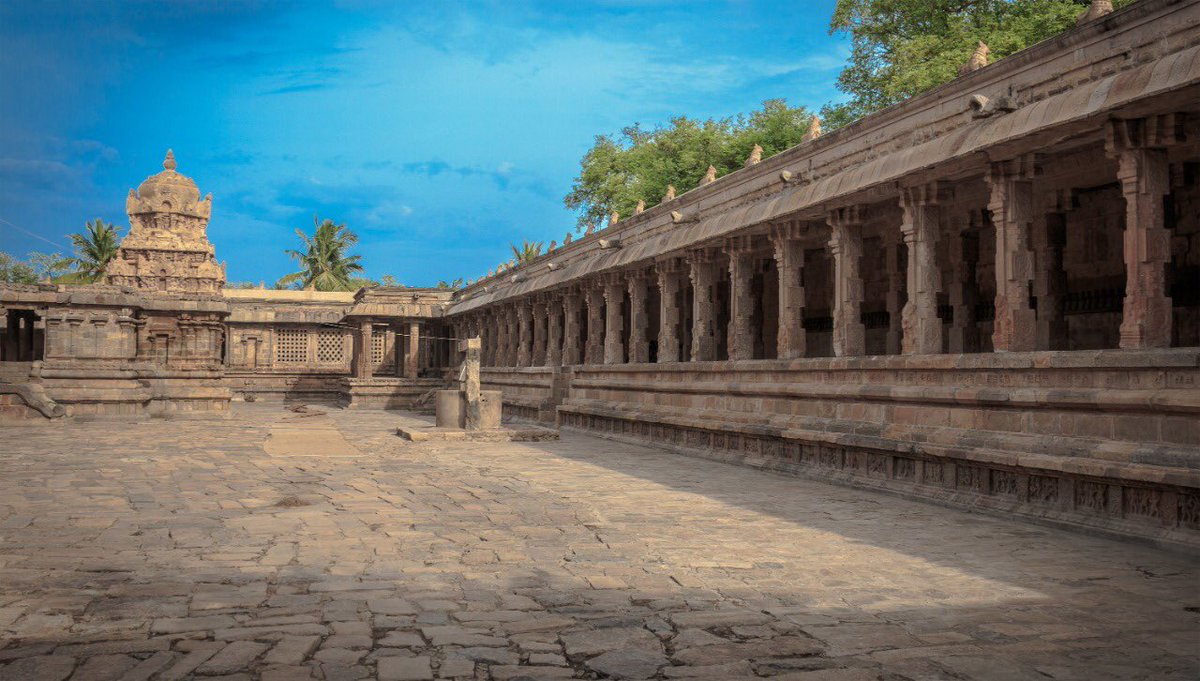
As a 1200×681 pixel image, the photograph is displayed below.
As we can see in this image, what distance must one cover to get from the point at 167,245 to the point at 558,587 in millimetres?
41319

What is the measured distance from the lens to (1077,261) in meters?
14.3

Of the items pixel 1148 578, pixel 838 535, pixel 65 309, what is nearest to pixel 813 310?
pixel 838 535

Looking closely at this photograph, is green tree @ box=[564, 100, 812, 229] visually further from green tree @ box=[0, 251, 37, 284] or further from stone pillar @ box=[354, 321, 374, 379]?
green tree @ box=[0, 251, 37, 284]

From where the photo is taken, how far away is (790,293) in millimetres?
16000

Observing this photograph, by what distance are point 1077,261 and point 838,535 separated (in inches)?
324

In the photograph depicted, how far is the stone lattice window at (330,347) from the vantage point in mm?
48500

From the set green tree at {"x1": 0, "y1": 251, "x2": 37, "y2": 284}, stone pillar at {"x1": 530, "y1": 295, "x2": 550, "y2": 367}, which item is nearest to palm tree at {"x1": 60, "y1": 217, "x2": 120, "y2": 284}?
green tree at {"x1": 0, "y1": 251, "x2": 37, "y2": 284}

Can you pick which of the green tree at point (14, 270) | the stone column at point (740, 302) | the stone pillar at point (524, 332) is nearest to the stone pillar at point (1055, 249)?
the stone column at point (740, 302)

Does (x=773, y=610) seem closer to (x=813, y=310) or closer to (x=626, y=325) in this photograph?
(x=813, y=310)

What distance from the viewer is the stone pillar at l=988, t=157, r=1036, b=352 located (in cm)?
1074

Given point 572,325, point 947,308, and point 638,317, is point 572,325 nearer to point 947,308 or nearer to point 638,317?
point 638,317

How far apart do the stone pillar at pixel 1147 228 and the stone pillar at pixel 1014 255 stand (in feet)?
5.41

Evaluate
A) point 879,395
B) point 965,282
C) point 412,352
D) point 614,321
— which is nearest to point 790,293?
point 965,282

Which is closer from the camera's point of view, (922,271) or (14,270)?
(922,271)
